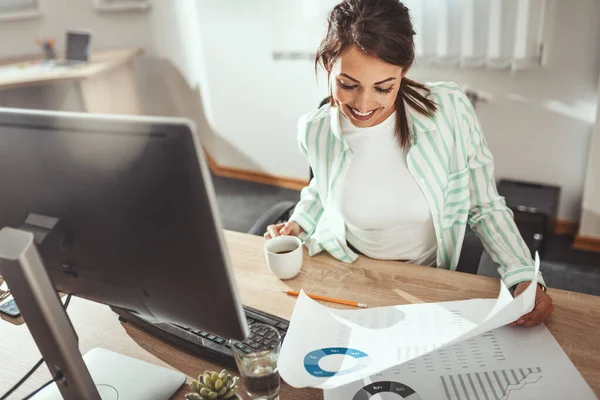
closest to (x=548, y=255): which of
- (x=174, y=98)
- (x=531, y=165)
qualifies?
(x=531, y=165)

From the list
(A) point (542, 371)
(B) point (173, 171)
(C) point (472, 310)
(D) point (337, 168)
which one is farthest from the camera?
(D) point (337, 168)

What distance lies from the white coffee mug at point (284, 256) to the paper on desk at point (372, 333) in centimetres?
12

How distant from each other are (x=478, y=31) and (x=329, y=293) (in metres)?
1.82

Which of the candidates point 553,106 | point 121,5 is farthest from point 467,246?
point 121,5

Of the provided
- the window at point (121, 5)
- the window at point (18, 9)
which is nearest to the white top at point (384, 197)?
the window at point (121, 5)

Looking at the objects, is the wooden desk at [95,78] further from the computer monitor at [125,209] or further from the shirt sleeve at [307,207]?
the computer monitor at [125,209]

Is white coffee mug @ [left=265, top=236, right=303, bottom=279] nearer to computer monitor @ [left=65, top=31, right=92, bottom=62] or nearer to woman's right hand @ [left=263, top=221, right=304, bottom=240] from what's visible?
woman's right hand @ [left=263, top=221, right=304, bottom=240]

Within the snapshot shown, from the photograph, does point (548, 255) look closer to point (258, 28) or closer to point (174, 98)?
point (258, 28)

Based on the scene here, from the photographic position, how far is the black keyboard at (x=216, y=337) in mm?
855

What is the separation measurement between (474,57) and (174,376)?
212 cm

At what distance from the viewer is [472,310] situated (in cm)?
92

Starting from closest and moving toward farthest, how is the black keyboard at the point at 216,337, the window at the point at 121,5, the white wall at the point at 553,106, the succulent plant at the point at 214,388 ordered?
the succulent plant at the point at 214,388
the black keyboard at the point at 216,337
the white wall at the point at 553,106
the window at the point at 121,5

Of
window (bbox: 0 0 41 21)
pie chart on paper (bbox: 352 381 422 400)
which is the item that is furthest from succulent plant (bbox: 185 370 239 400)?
window (bbox: 0 0 41 21)

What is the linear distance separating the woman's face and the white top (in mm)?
80
